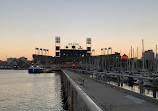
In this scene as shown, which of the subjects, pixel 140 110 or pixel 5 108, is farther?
pixel 5 108

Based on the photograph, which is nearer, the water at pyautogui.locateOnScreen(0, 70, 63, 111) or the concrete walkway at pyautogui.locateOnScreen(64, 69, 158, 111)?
the concrete walkway at pyautogui.locateOnScreen(64, 69, 158, 111)

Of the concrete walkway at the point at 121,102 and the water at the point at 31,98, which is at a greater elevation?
the concrete walkway at the point at 121,102

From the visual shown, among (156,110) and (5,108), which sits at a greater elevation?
(156,110)

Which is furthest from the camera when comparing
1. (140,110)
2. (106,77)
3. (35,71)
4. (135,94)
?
(35,71)

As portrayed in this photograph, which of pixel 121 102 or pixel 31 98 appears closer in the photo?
pixel 121 102

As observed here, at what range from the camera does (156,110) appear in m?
8.80

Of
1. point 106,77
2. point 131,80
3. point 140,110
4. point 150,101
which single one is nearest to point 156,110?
point 140,110

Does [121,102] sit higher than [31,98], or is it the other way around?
[121,102]

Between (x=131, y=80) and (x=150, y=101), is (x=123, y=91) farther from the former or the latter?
(x=131, y=80)

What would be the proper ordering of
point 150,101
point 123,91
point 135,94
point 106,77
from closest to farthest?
point 150,101 < point 135,94 < point 123,91 < point 106,77

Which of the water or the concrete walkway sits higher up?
the concrete walkway

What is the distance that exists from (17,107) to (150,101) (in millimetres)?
19944

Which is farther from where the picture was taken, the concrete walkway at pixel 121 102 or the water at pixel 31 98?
the water at pixel 31 98

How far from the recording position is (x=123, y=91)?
51.6ft
